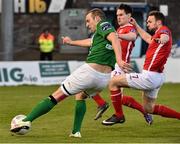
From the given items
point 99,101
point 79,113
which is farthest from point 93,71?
point 99,101

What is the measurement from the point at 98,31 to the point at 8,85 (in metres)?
11.8

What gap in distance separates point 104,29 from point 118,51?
1.65 ft

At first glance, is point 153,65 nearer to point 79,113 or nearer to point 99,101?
point 79,113

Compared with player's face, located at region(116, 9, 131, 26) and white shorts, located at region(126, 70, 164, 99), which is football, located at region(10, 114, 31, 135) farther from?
player's face, located at region(116, 9, 131, 26)

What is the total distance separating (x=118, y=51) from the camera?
1037 cm

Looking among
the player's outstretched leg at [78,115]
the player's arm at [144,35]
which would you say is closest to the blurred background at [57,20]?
the player's arm at [144,35]

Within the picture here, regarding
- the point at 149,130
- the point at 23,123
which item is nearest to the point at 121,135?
the point at 149,130

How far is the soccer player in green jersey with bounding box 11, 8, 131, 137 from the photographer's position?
10.7 metres

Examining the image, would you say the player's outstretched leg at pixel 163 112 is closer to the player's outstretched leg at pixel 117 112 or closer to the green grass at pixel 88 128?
the green grass at pixel 88 128

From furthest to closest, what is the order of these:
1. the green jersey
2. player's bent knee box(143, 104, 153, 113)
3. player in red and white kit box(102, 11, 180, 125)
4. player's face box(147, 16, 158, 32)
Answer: player's bent knee box(143, 104, 153, 113) < player's face box(147, 16, 158, 32) < player in red and white kit box(102, 11, 180, 125) < the green jersey

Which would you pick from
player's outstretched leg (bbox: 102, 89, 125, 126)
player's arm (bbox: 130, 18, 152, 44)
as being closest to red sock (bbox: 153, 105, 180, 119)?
player's outstretched leg (bbox: 102, 89, 125, 126)

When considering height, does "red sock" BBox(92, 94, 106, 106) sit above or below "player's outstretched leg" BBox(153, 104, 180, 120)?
below

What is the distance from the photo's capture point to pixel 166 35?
11062 millimetres

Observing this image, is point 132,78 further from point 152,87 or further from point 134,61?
point 134,61
